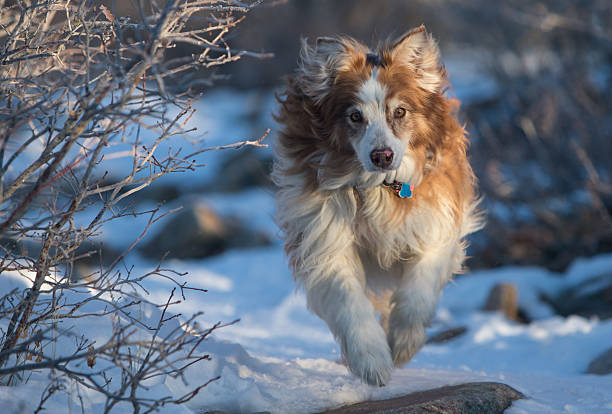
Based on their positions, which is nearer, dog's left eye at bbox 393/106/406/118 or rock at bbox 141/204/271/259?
dog's left eye at bbox 393/106/406/118

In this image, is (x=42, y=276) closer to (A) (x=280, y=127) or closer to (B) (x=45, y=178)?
(B) (x=45, y=178)

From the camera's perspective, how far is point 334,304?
3.61 metres

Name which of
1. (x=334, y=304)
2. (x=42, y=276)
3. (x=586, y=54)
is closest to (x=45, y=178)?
(x=42, y=276)

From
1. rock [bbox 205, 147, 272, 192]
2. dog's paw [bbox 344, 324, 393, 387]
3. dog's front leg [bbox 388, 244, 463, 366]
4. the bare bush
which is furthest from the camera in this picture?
rock [bbox 205, 147, 272, 192]

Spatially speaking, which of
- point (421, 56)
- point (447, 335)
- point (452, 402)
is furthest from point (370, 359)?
point (447, 335)

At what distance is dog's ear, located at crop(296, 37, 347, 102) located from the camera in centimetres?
387

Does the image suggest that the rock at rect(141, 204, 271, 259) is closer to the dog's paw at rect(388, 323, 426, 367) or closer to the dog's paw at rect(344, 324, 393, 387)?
the dog's paw at rect(388, 323, 426, 367)

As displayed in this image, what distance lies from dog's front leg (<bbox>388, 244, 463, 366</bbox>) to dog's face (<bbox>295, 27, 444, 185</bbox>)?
0.59 meters

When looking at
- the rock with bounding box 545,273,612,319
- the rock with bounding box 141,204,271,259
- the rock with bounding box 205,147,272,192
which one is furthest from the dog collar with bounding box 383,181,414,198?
the rock with bounding box 205,147,272,192

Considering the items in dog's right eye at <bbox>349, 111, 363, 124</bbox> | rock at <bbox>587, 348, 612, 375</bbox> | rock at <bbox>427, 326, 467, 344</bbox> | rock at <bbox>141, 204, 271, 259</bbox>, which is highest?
rock at <bbox>141, 204, 271, 259</bbox>

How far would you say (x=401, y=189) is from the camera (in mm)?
3818

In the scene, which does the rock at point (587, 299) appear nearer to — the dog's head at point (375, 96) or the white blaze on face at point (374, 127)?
the dog's head at point (375, 96)

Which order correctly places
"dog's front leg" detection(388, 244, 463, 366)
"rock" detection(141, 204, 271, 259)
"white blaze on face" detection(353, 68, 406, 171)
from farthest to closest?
"rock" detection(141, 204, 271, 259), "dog's front leg" detection(388, 244, 463, 366), "white blaze on face" detection(353, 68, 406, 171)

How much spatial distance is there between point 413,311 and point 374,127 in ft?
3.25
